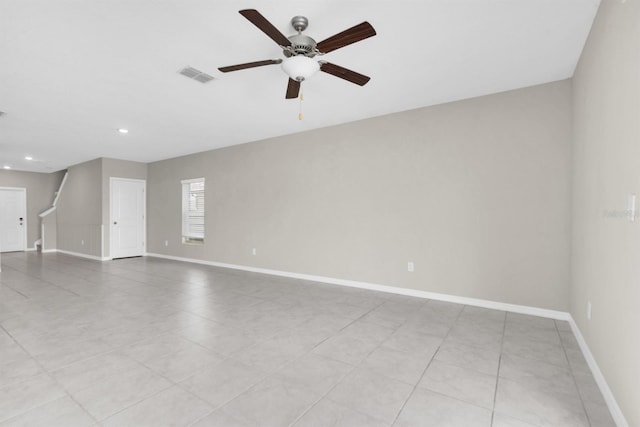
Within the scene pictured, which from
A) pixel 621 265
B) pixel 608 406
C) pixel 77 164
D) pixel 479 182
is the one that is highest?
pixel 77 164

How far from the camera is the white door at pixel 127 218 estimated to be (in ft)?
24.4

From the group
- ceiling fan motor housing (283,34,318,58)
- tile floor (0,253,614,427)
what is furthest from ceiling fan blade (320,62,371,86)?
tile floor (0,253,614,427)

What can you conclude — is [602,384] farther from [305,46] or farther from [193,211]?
[193,211]

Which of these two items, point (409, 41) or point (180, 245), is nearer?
point (409, 41)

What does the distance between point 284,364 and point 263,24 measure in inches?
93.4

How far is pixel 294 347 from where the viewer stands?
2.56 m

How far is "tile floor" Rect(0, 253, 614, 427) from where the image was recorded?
5.61 feet

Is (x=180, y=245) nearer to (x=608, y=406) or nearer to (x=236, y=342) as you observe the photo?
(x=236, y=342)

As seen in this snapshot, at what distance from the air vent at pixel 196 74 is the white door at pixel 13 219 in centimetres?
973

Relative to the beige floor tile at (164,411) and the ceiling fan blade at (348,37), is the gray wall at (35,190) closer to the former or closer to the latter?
the beige floor tile at (164,411)

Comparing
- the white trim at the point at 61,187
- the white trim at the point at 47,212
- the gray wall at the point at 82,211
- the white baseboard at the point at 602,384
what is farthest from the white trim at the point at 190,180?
the white baseboard at the point at 602,384

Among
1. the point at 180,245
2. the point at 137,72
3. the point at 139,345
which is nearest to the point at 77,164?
the point at 180,245

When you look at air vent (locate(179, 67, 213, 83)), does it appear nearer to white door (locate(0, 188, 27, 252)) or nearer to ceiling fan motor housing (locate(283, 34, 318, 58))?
ceiling fan motor housing (locate(283, 34, 318, 58))

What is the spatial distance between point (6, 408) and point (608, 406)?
3.58 m
